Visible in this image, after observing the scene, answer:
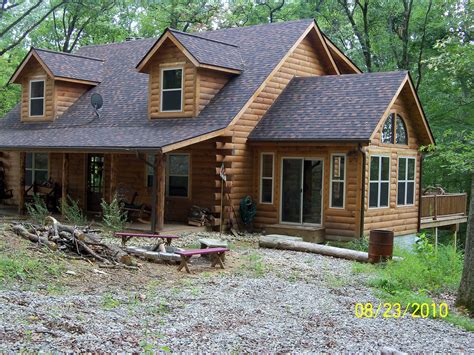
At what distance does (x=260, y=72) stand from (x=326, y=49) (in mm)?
3463

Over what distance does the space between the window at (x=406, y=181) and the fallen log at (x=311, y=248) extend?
17.5 feet

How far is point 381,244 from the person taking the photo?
13.2 m

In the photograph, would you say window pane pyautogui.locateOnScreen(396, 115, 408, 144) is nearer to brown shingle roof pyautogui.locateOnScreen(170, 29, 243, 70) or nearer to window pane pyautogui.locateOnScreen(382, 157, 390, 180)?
window pane pyautogui.locateOnScreen(382, 157, 390, 180)

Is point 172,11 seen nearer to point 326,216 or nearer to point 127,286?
point 326,216

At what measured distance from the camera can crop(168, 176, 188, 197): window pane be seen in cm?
1936

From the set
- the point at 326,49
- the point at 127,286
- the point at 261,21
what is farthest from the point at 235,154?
the point at 261,21

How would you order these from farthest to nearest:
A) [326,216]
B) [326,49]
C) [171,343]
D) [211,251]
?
[326,49] → [326,216] → [211,251] → [171,343]

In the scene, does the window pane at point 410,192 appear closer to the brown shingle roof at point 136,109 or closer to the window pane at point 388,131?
the window pane at point 388,131

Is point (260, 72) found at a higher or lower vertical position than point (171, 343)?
higher

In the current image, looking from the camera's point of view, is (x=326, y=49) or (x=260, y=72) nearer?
(x=260, y=72)

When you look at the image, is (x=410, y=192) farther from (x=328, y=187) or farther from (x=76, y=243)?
(x=76, y=243)

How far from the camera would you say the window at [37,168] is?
77.2 feet

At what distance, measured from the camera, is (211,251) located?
1180cm

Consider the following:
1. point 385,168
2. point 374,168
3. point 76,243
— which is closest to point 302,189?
point 374,168
